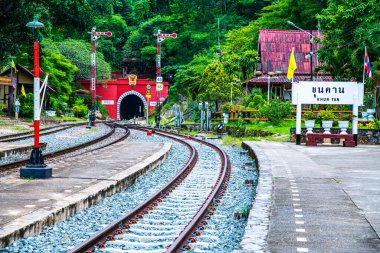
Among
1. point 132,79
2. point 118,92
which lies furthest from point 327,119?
point 118,92

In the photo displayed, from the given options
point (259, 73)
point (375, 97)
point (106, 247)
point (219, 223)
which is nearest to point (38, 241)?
point (106, 247)

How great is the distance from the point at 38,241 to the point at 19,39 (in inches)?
699

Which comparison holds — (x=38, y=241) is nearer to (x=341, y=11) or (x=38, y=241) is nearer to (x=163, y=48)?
(x=341, y=11)

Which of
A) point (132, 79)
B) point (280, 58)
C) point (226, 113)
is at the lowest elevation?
point (226, 113)

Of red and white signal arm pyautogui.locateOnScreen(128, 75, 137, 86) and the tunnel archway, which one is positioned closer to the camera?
red and white signal arm pyautogui.locateOnScreen(128, 75, 137, 86)

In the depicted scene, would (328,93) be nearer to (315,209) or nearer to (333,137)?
(333,137)

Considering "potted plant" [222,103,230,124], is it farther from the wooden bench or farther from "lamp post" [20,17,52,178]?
"lamp post" [20,17,52,178]

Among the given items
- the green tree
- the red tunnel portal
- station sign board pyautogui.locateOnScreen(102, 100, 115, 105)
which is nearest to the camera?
the green tree

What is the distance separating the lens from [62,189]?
11430 mm

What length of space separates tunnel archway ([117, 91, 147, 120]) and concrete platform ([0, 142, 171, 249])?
184 ft

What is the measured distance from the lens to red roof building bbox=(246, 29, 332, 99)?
52.3m

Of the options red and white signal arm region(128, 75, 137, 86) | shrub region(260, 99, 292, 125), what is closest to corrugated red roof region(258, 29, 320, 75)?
shrub region(260, 99, 292, 125)

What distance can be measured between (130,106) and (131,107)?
250mm

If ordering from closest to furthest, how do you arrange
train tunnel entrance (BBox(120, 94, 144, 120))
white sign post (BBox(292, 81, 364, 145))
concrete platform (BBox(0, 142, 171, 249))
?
concrete platform (BBox(0, 142, 171, 249))
white sign post (BBox(292, 81, 364, 145))
train tunnel entrance (BBox(120, 94, 144, 120))
